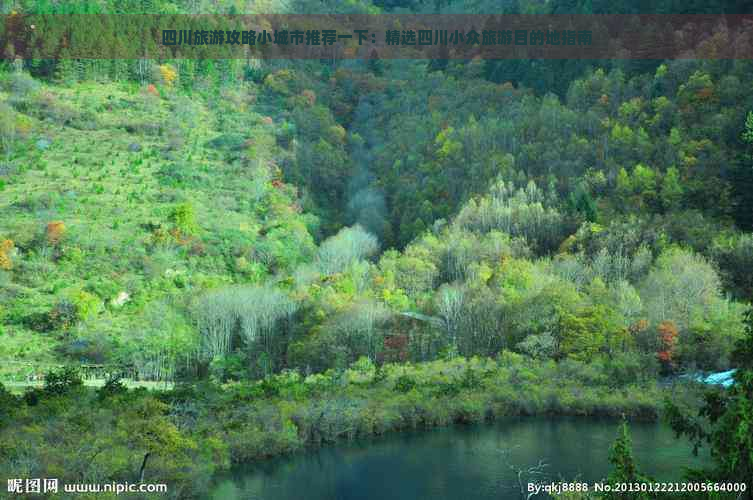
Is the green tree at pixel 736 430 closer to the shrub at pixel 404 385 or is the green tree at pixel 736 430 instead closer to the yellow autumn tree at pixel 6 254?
the shrub at pixel 404 385

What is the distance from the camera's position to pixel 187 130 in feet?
478

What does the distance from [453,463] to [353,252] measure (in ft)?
212

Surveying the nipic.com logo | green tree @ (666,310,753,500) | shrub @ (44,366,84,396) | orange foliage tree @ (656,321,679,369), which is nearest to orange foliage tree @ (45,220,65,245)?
shrub @ (44,366,84,396)

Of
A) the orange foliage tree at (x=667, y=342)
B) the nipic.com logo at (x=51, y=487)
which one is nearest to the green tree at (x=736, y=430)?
the nipic.com logo at (x=51, y=487)

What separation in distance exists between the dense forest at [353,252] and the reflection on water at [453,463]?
2172 millimetres

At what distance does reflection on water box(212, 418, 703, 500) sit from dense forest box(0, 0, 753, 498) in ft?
7.13

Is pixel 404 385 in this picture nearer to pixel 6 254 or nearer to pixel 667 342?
pixel 667 342

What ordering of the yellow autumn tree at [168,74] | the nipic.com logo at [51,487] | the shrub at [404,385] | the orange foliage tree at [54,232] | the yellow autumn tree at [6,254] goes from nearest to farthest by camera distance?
the nipic.com logo at [51,487]
the shrub at [404,385]
the yellow autumn tree at [6,254]
the orange foliage tree at [54,232]
the yellow autumn tree at [168,74]

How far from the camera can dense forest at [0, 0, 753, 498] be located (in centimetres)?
6594

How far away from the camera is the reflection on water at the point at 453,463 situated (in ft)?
178

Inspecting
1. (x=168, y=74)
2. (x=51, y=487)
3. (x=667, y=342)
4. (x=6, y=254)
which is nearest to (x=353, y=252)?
(x=6, y=254)

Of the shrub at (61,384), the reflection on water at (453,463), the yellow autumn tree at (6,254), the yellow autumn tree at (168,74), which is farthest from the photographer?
the yellow autumn tree at (168,74)

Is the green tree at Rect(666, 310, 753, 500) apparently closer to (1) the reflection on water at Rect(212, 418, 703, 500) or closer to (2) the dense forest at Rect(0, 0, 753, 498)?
(2) the dense forest at Rect(0, 0, 753, 498)

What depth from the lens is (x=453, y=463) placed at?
5978 cm
